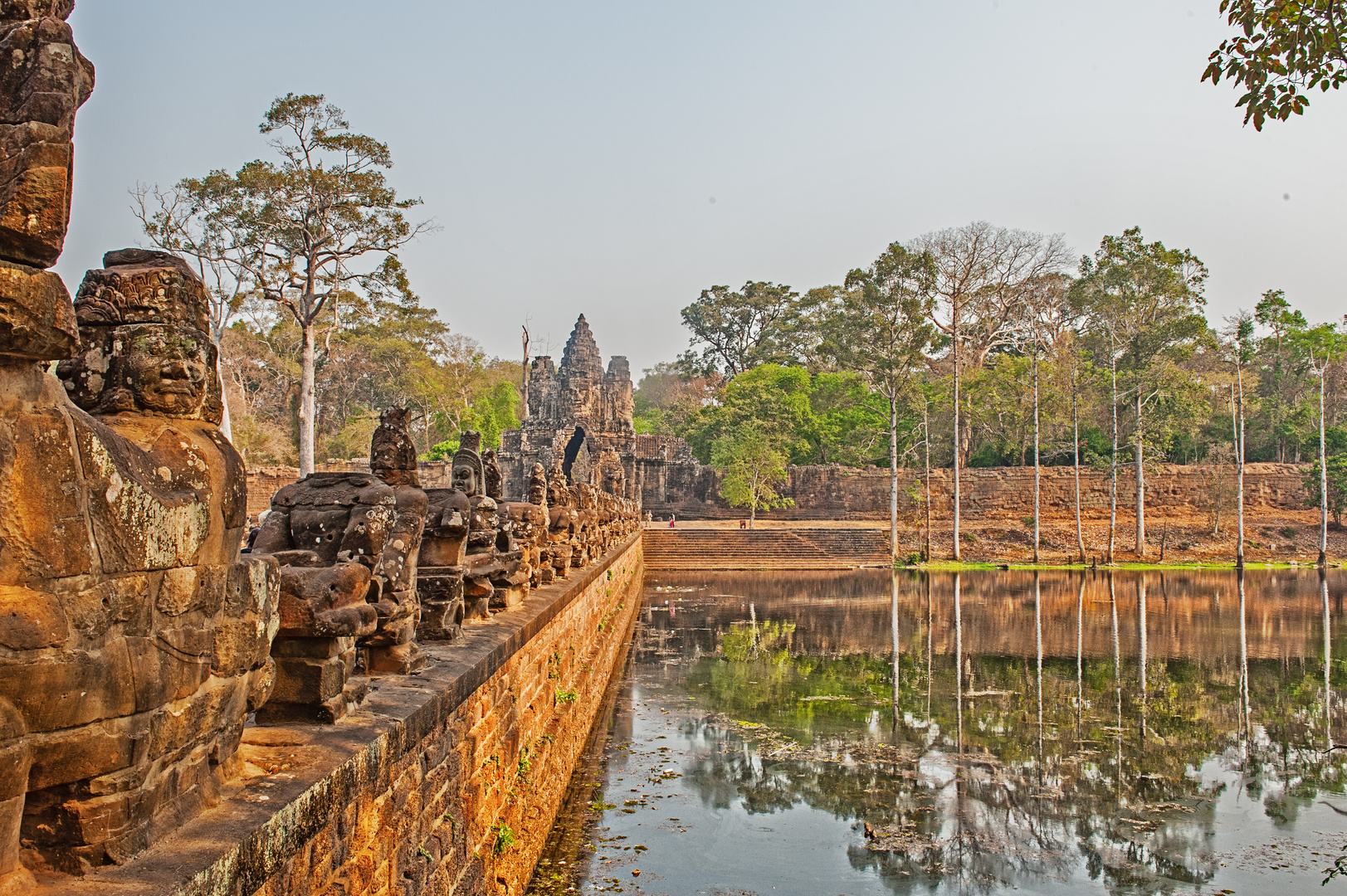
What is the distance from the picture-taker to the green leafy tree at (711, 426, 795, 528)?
116 feet

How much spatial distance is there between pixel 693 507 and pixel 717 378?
73.7 ft

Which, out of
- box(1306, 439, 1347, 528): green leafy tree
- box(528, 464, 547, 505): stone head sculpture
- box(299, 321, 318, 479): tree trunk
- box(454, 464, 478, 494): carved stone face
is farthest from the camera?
box(1306, 439, 1347, 528): green leafy tree

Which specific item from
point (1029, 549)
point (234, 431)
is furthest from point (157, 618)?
point (1029, 549)

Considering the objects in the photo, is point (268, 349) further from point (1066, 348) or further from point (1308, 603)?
point (1308, 603)

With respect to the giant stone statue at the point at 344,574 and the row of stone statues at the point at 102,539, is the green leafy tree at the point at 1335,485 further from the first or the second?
the row of stone statues at the point at 102,539

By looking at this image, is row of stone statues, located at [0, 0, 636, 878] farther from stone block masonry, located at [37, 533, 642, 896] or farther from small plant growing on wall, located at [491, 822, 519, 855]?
small plant growing on wall, located at [491, 822, 519, 855]

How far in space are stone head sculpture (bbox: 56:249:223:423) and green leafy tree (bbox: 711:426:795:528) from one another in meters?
32.2

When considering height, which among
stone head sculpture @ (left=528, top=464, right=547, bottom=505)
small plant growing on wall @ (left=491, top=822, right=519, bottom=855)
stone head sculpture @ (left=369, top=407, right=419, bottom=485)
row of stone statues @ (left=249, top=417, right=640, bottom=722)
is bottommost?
small plant growing on wall @ (left=491, top=822, right=519, bottom=855)

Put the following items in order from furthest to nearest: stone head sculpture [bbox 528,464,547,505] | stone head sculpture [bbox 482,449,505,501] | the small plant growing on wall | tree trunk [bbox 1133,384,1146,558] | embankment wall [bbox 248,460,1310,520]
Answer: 1. embankment wall [bbox 248,460,1310,520]
2. tree trunk [bbox 1133,384,1146,558]
3. stone head sculpture [bbox 528,464,547,505]
4. stone head sculpture [bbox 482,449,505,501]
5. the small plant growing on wall

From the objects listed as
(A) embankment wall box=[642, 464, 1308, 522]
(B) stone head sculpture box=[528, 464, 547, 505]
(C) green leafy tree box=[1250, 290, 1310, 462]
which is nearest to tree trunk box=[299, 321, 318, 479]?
(B) stone head sculpture box=[528, 464, 547, 505]

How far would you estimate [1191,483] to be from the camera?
37.9 metres

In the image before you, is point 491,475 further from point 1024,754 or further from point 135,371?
point 135,371

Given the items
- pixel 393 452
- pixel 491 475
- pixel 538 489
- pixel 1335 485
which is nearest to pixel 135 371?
pixel 393 452

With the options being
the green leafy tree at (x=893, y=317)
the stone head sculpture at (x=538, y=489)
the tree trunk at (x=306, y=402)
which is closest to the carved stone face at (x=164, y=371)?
the stone head sculpture at (x=538, y=489)
